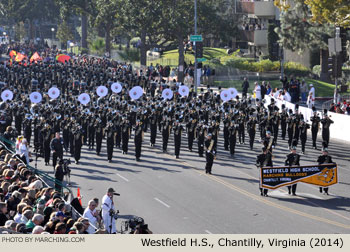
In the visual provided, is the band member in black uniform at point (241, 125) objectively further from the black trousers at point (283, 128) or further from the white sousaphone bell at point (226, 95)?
the black trousers at point (283, 128)

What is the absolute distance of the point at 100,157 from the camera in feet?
98.7

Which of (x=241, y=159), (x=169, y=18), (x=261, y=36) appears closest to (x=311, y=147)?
(x=241, y=159)

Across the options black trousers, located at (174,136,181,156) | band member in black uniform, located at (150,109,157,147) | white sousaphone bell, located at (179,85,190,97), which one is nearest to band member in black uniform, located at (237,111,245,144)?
black trousers, located at (174,136,181,156)

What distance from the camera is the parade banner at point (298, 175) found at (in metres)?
23.4

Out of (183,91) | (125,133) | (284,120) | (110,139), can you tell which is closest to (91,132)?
(125,133)

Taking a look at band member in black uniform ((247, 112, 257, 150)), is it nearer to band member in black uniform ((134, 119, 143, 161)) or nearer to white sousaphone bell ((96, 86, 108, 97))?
band member in black uniform ((134, 119, 143, 161))

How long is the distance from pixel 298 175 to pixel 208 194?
9.05 ft

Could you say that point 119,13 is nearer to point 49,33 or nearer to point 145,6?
point 145,6

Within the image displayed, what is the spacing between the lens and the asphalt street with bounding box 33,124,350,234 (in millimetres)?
20297

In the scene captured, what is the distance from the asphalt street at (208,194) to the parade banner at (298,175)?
41cm

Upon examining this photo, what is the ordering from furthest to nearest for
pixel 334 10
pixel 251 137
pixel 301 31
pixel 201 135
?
1. pixel 301 31
2. pixel 334 10
3. pixel 251 137
4. pixel 201 135

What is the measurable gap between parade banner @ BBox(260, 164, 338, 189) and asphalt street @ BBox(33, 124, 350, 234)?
410 millimetres

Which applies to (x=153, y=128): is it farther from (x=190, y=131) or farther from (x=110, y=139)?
(x=110, y=139)

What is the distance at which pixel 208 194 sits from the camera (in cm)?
2378
